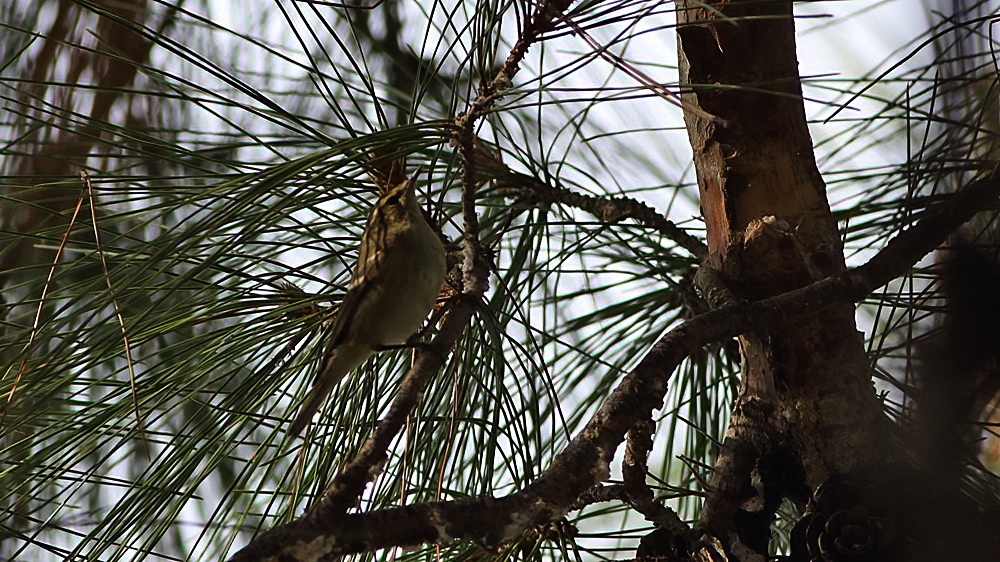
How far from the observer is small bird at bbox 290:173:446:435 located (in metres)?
0.87

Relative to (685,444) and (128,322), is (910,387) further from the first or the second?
(685,444)

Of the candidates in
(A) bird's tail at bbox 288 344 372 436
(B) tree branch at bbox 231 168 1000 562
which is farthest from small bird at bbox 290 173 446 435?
(B) tree branch at bbox 231 168 1000 562

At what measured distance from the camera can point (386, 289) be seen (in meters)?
0.89

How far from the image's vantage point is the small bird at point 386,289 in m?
0.87

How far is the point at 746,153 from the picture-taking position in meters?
0.94

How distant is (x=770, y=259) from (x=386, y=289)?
37 cm

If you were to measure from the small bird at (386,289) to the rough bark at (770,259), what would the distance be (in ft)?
0.90

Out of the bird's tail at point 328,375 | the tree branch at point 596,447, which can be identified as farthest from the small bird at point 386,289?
the tree branch at point 596,447

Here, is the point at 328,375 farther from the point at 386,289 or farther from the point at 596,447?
the point at 596,447

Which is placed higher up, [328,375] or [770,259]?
[770,259]

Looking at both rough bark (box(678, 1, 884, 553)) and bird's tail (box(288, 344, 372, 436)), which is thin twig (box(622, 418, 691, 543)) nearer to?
rough bark (box(678, 1, 884, 553))

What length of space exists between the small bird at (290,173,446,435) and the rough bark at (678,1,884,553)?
0.27 metres

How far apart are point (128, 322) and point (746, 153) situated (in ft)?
2.04

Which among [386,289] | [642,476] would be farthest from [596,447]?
[386,289]
